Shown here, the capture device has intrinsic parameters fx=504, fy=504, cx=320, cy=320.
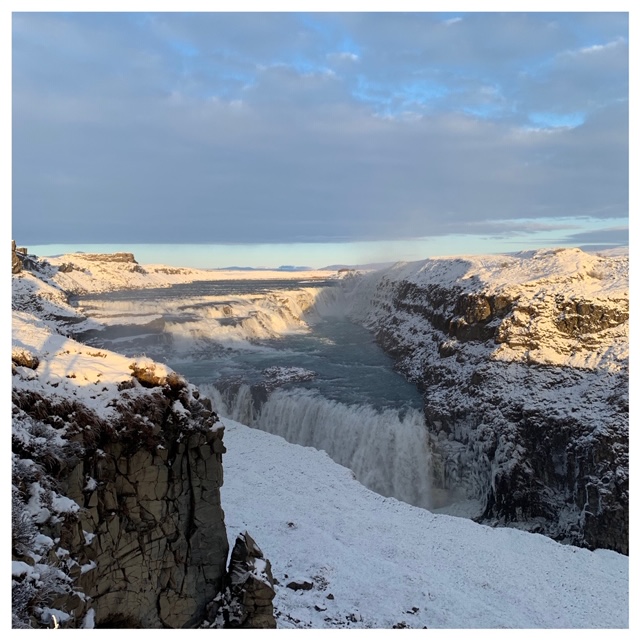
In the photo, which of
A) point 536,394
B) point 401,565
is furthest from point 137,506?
point 536,394

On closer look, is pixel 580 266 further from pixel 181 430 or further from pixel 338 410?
pixel 181 430

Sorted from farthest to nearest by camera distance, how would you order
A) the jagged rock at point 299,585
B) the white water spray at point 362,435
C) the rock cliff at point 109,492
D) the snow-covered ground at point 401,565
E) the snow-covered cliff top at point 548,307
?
the snow-covered cliff top at point 548,307 → the white water spray at point 362,435 → the jagged rock at point 299,585 → the snow-covered ground at point 401,565 → the rock cliff at point 109,492

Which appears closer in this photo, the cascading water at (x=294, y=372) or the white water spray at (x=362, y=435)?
the white water spray at (x=362, y=435)

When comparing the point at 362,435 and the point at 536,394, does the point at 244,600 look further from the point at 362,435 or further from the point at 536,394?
the point at 536,394

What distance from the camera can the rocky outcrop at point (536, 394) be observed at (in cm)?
2141

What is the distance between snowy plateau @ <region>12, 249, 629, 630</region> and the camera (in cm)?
789

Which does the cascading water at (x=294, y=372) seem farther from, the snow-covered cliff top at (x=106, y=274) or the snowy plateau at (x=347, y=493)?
the snow-covered cliff top at (x=106, y=274)

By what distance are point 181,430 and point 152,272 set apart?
94.7m

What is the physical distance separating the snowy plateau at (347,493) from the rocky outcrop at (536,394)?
0.32 ft

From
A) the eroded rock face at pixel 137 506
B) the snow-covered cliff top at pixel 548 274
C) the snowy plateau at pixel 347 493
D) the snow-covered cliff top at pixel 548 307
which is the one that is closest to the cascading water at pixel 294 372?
the snowy plateau at pixel 347 493

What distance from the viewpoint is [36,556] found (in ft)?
22.3

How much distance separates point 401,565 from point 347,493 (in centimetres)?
471

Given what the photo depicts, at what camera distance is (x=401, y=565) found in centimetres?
1401
